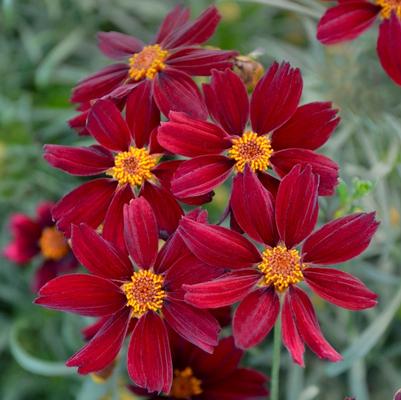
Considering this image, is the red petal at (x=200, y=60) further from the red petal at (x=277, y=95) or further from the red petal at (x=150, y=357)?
the red petal at (x=150, y=357)

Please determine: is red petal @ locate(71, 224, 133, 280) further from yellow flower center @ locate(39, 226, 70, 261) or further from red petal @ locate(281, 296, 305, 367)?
yellow flower center @ locate(39, 226, 70, 261)

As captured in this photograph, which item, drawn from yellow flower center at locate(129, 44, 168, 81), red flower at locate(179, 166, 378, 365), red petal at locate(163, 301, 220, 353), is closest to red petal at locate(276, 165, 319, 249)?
red flower at locate(179, 166, 378, 365)

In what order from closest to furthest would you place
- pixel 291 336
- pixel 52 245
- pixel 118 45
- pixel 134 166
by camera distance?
pixel 291 336 → pixel 134 166 → pixel 118 45 → pixel 52 245

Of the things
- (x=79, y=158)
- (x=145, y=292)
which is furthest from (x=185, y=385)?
(x=79, y=158)

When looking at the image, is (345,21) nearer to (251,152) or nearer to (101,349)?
(251,152)

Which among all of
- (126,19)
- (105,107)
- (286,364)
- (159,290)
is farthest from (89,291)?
(126,19)
